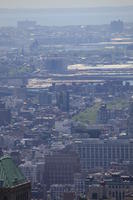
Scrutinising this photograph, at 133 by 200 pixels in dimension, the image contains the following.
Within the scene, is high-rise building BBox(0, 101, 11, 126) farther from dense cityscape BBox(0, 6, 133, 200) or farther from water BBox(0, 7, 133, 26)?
water BBox(0, 7, 133, 26)

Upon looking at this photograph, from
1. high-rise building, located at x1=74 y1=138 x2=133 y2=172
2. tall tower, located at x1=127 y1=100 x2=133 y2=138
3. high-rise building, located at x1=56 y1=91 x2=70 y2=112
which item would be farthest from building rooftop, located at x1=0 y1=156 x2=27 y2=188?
high-rise building, located at x1=56 y1=91 x2=70 y2=112

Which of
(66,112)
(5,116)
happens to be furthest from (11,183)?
(66,112)

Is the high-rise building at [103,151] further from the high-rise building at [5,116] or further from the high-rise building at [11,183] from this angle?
the high-rise building at [11,183]

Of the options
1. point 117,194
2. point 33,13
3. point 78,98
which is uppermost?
point 33,13

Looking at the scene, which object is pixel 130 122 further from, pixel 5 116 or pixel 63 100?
pixel 63 100

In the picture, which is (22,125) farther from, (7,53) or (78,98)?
(7,53)

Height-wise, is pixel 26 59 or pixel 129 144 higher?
pixel 26 59

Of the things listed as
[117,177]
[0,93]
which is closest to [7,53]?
[0,93]

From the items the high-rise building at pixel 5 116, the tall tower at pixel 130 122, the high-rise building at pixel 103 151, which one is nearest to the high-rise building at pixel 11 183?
the high-rise building at pixel 103 151
